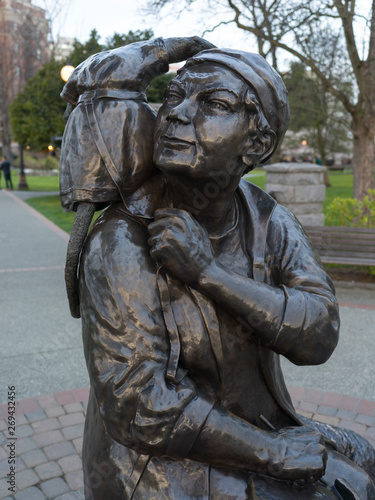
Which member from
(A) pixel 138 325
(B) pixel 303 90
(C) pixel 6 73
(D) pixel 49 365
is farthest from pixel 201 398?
(C) pixel 6 73

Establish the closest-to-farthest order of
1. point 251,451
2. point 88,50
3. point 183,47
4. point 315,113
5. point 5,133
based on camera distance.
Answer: point 251,451, point 183,47, point 88,50, point 315,113, point 5,133

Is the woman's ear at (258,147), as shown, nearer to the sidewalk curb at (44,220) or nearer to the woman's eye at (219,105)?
the woman's eye at (219,105)

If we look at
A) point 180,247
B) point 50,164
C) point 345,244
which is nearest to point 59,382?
point 180,247

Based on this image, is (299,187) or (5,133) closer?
(299,187)

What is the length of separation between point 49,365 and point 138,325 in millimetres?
4016

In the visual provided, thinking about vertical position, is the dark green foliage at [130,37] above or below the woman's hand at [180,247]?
above

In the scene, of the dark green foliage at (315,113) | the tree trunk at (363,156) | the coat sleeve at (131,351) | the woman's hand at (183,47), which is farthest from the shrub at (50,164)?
the coat sleeve at (131,351)

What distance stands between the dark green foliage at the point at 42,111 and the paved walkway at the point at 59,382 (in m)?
11.4

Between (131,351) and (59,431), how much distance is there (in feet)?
9.28

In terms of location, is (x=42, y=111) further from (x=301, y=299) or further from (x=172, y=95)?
(x=301, y=299)

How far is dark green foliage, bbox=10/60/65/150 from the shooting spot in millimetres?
18359

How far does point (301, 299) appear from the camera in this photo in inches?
65.7

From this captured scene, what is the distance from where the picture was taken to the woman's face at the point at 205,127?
5.25ft

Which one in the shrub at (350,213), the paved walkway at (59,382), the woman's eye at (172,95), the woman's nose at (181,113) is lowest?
the paved walkway at (59,382)
